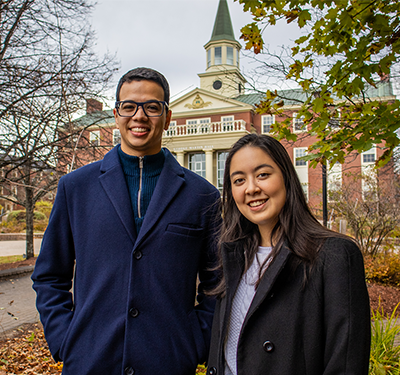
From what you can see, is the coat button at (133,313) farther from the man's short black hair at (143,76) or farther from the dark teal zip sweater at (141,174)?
the man's short black hair at (143,76)

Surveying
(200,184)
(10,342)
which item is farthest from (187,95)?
(200,184)

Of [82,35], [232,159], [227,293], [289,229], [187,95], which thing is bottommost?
[227,293]

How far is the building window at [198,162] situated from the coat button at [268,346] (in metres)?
30.1

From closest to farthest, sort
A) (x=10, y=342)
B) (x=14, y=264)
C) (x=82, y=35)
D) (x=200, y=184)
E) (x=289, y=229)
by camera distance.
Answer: (x=289, y=229) < (x=200, y=184) < (x=10, y=342) < (x=82, y=35) < (x=14, y=264)

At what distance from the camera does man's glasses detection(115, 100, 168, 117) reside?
204 centimetres

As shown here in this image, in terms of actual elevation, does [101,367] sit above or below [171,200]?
below

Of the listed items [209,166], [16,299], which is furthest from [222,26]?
[16,299]

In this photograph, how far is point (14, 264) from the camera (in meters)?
12.4

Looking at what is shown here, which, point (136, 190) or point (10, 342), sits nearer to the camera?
point (136, 190)

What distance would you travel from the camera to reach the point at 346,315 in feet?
4.57

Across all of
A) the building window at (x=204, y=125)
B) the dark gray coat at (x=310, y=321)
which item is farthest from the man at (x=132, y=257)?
the building window at (x=204, y=125)

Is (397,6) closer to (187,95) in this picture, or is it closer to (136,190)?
(136,190)

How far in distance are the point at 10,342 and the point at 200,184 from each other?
4997 mm

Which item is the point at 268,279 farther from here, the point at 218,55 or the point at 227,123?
the point at 218,55
